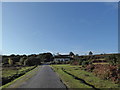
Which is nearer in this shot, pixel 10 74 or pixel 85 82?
pixel 85 82

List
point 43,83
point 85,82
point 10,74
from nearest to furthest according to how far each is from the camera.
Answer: point 43,83, point 85,82, point 10,74

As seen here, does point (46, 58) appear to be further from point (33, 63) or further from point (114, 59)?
point (114, 59)

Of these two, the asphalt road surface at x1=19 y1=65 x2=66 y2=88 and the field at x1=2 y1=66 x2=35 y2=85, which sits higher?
the asphalt road surface at x1=19 y1=65 x2=66 y2=88

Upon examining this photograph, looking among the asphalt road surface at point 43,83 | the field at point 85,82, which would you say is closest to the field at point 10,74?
the asphalt road surface at point 43,83

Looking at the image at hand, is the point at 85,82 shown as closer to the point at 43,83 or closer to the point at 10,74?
the point at 43,83

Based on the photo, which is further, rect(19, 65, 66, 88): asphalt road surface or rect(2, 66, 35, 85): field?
rect(2, 66, 35, 85): field

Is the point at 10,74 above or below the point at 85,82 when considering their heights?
below

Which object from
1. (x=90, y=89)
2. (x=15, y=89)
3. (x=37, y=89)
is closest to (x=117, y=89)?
(x=90, y=89)

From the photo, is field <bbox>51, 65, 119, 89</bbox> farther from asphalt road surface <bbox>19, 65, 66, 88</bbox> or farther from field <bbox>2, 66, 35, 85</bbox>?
field <bbox>2, 66, 35, 85</bbox>

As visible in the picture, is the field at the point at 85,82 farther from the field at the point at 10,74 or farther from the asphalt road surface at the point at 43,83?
the field at the point at 10,74

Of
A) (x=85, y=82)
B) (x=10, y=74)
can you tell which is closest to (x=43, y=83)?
(x=85, y=82)

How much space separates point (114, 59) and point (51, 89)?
16.4 meters

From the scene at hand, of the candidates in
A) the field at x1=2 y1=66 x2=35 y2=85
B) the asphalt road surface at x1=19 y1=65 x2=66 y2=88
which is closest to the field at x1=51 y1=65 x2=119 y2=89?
the asphalt road surface at x1=19 y1=65 x2=66 y2=88

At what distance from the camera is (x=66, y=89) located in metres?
9.35
